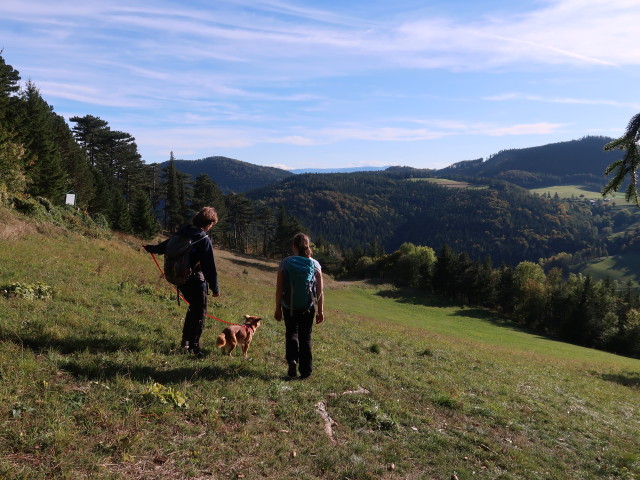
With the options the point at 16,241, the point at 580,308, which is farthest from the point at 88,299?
the point at 580,308

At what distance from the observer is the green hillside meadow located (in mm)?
4215

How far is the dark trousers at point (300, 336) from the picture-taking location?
6949mm

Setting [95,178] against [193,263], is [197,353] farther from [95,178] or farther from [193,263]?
[95,178]

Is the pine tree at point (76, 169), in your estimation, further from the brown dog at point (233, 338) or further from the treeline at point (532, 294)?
the treeline at point (532, 294)

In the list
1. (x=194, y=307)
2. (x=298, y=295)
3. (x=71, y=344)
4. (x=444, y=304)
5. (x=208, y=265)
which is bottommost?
(x=444, y=304)

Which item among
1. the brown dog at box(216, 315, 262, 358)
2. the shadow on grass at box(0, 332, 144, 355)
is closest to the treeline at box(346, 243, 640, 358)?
the brown dog at box(216, 315, 262, 358)

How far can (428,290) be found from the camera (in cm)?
8269

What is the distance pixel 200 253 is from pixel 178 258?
1.34 feet

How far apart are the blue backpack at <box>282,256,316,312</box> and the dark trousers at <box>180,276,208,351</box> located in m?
1.65

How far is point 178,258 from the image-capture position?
6.54 meters

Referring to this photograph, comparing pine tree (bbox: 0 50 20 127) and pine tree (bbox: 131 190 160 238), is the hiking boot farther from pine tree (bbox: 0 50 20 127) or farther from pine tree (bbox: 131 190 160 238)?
pine tree (bbox: 131 190 160 238)

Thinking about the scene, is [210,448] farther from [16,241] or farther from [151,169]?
[151,169]

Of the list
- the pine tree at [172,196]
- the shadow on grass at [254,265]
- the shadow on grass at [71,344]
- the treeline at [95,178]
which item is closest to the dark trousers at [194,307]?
the shadow on grass at [71,344]

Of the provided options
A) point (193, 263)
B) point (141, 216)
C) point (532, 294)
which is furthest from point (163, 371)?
point (532, 294)
